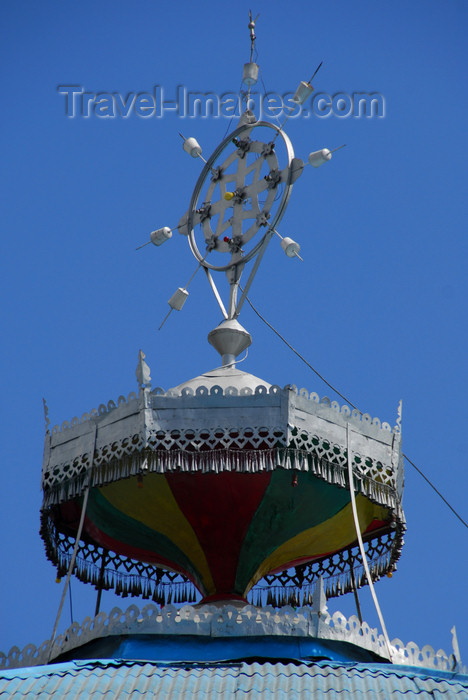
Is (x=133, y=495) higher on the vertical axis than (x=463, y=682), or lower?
higher

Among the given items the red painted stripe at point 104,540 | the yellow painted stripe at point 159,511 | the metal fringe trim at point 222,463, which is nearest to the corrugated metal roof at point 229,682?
the metal fringe trim at point 222,463

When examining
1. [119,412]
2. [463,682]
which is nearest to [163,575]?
[119,412]

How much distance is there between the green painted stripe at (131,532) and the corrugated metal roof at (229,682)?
464cm

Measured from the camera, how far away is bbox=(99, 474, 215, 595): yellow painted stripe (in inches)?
929

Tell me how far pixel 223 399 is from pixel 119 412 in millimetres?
1770

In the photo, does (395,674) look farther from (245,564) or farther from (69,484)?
(69,484)

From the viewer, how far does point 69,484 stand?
23828mm

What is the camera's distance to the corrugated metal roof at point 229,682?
735 inches

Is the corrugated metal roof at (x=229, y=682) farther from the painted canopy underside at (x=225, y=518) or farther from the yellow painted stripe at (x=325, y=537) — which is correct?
the yellow painted stripe at (x=325, y=537)

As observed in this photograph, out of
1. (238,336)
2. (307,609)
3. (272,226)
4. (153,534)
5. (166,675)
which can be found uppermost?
(272,226)

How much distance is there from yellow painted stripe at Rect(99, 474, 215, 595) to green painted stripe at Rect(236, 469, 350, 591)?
0.76 metres

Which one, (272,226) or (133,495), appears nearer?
(133,495)

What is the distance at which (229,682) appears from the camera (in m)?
19.0

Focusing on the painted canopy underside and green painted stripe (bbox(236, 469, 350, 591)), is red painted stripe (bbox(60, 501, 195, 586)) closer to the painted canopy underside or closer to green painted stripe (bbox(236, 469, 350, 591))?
the painted canopy underside
